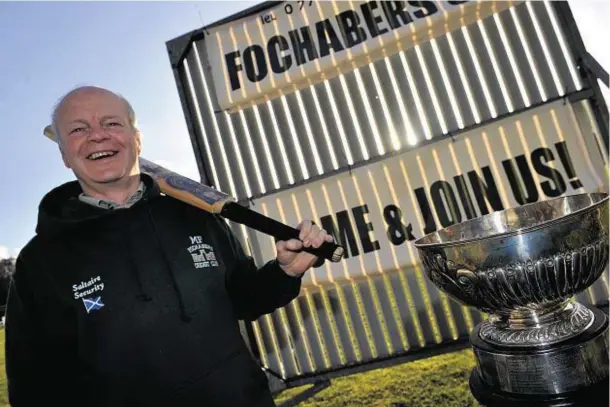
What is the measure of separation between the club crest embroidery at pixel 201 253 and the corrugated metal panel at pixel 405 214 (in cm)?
189

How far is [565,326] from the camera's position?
133cm

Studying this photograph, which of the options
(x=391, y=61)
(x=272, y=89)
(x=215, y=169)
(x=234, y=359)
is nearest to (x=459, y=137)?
(x=391, y=61)

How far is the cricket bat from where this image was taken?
146cm

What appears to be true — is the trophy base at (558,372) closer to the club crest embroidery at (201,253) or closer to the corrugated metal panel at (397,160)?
the club crest embroidery at (201,253)

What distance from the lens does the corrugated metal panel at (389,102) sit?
3400 mm

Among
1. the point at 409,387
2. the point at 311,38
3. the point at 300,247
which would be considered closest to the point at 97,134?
the point at 300,247

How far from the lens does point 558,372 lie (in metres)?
1.25

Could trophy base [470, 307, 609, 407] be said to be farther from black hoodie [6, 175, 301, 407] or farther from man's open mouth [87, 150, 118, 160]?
man's open mouth [87, 150, 118, 160]

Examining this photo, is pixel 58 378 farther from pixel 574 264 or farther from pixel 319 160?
pixel 319 160

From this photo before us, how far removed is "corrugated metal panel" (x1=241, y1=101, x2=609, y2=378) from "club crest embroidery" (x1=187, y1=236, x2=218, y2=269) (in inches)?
74.4

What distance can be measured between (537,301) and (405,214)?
2242 millimetres

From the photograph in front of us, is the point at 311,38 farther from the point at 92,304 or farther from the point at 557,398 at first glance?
the point at 557,398

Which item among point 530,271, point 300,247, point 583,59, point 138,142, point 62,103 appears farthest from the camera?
point 583,59

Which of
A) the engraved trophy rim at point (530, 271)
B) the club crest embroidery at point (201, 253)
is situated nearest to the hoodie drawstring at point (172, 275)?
the club crest embroidery at point (201, 253)
